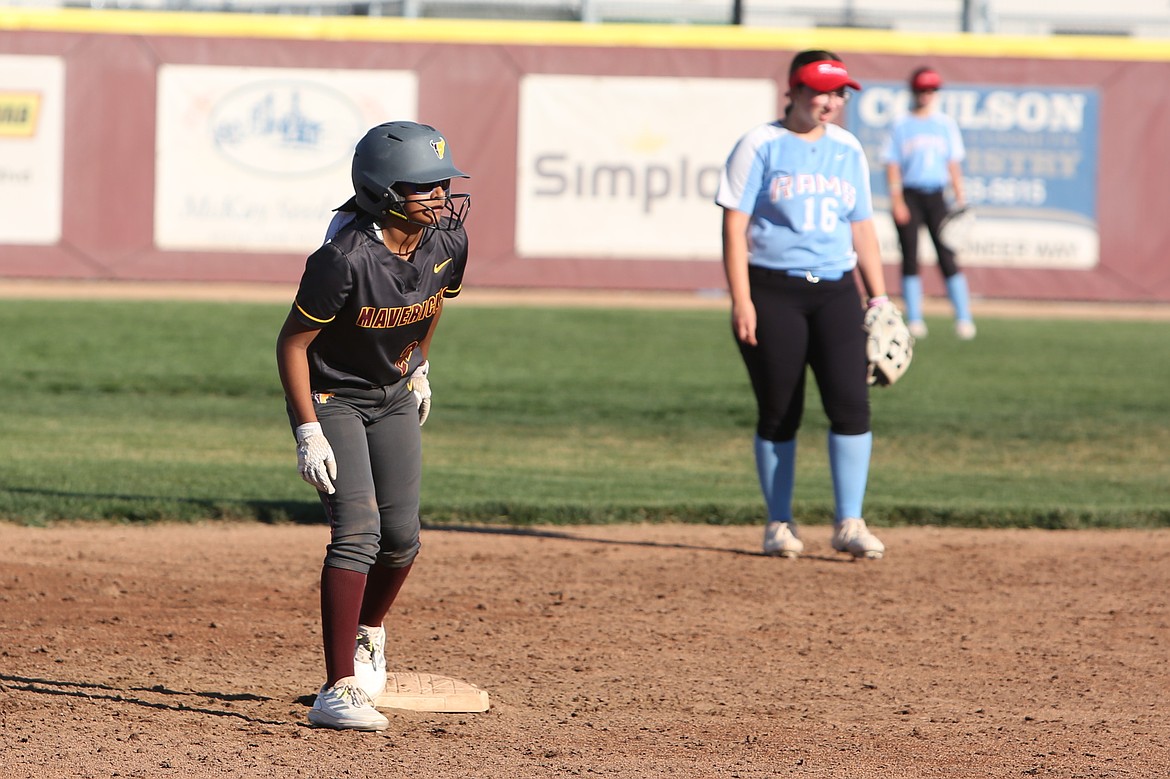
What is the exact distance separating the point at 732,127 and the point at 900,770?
14.6 meters

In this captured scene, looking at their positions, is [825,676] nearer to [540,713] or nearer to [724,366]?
[540,713]

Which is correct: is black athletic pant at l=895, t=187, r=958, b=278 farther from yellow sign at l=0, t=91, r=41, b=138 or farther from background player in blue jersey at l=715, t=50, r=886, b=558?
yellow sign at l=0, t=91, r=41, b=138

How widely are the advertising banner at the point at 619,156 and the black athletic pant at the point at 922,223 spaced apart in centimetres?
431

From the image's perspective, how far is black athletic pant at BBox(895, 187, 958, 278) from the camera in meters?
13.7

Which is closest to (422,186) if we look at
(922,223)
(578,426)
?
(578,426)

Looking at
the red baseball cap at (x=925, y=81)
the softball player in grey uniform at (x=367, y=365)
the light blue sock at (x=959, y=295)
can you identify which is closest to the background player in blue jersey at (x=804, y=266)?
the softball player in grey uniform at (x=367, y=365)

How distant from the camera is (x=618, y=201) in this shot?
18094 mm

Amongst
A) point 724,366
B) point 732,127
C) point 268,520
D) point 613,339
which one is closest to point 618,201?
point 732,127

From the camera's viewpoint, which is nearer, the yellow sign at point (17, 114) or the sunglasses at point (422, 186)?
the sunglasses at point (422, 186)

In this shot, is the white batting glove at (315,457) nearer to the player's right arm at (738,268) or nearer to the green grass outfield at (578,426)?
the player's right arm at (738,268)

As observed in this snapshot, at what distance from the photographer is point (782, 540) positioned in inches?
273

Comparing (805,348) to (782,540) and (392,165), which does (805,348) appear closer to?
(782,540)

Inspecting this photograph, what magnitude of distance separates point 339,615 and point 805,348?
2.90 meters

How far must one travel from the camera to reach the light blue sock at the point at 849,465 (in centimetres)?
674
